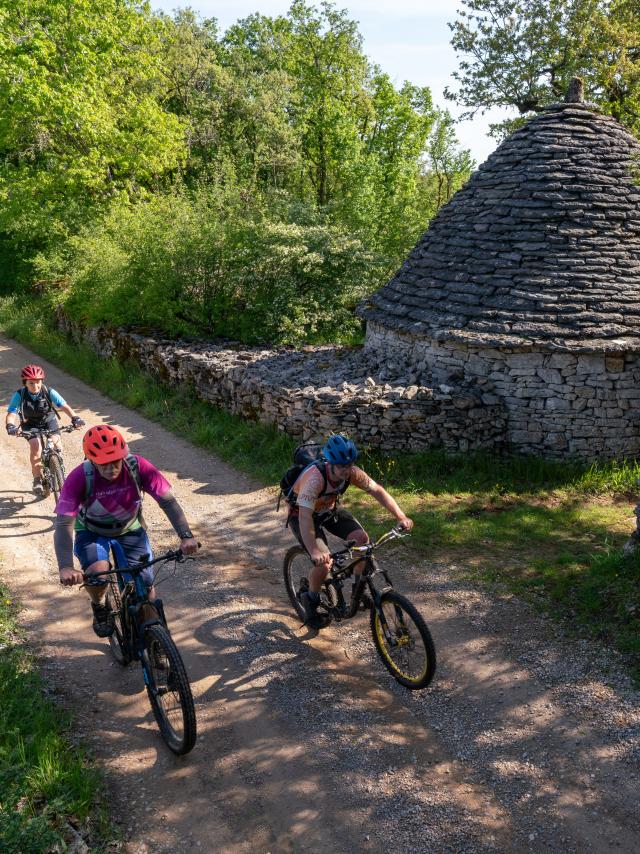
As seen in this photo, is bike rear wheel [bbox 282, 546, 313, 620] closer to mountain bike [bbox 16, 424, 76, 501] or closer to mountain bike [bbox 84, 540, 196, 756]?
mountain bike [bbox 84, 540, 196, 756]

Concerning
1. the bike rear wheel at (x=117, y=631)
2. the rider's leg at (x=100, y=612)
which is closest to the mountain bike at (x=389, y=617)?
the bike rear wheel at (x=117, y=631)

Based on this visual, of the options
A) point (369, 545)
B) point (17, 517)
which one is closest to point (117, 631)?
point (369, 545)

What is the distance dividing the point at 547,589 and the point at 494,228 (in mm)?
6678

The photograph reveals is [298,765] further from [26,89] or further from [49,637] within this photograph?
[26,89]

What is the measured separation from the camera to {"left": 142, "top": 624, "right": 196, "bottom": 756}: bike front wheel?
433 centimetres

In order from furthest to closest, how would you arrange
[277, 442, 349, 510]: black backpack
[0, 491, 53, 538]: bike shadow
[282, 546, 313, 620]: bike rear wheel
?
1. [0, 491, 53, 538]: bike shadow
2. [282, 546, 313, 620]: bike rear wheel
3. [277, 442, 349, 510]: black backpack

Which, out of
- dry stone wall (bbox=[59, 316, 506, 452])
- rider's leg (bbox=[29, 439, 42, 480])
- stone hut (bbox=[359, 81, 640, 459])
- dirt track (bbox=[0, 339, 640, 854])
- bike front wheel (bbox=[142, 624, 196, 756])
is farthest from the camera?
stone hut (bbox=[359, 81, 640, 459])

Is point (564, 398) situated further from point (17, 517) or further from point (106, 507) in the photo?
point (17, 517)

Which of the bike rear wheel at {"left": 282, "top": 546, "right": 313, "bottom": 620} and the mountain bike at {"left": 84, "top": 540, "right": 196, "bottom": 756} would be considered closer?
the mountain bike at {"left": 84, "top": 540, "right": 196, "bottom": 756}

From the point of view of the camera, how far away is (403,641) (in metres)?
5.21

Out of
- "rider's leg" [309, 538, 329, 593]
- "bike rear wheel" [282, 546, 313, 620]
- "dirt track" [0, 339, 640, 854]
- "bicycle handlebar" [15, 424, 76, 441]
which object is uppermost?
"bicycle handlebar" [15, 424, 76, 441]

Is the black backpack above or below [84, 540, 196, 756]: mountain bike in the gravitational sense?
above

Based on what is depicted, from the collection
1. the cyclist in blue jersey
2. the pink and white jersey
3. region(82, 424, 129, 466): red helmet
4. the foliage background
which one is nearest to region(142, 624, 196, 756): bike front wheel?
the pink and white jersey

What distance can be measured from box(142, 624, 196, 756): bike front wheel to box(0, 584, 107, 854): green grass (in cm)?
54
